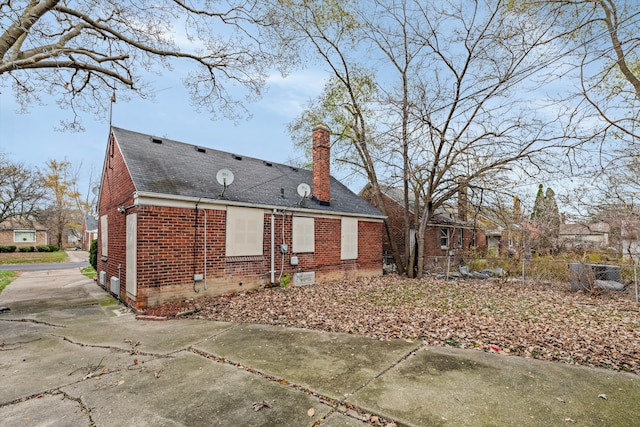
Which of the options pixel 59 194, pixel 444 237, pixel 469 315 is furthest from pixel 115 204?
pixel 59 194

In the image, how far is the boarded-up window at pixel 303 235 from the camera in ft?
33.7

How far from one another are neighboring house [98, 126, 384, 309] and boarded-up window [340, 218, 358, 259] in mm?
39

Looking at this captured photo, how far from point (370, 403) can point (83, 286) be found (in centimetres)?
1167

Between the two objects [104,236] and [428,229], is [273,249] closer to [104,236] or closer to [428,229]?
[104,236]

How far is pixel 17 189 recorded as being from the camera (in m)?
26.1

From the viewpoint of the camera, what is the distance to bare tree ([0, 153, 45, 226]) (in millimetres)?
25250

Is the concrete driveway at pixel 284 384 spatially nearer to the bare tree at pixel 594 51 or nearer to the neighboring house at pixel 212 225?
the neighboring house at pixel 212 225

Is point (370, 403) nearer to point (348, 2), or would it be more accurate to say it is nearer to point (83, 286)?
point (83, 286)

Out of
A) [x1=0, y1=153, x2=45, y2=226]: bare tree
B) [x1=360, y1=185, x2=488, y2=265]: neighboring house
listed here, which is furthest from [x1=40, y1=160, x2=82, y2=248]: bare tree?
[x1=360, y1=185, x2=488, y2=265]: neighboring house

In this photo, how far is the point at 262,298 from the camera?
8.05 m

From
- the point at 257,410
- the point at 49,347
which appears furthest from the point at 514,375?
the point at 49,347

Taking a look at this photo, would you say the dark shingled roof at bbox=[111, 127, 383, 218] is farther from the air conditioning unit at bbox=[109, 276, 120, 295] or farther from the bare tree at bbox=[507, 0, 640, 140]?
the bare tree at bbox=[507, 0, 640, 140]

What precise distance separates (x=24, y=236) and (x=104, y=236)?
3647 centimetres

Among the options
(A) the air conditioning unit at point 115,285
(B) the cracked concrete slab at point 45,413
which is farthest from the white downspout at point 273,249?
(B) the cracked concrete slab at point 45,413
